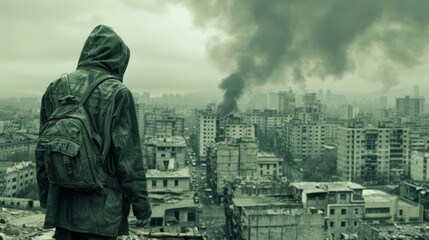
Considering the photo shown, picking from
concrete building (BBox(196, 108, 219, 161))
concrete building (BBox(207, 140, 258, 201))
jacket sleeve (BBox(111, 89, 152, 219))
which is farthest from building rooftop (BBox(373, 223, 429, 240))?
concrete building (BBox(196, 108, 219, 161))

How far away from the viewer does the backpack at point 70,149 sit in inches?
69.5

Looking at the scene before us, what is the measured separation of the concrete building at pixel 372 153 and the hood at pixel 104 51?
28262 millimetres

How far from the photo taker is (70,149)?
5.76ft

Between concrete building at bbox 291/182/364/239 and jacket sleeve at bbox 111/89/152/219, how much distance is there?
14761 millimetres

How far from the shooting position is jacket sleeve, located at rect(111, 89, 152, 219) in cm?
192

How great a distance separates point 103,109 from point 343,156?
1156 inches

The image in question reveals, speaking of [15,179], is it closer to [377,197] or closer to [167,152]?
[167,152]

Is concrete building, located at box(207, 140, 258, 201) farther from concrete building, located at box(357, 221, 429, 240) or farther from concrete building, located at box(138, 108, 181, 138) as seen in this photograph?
concrete building, located at box(138, 108, 181, 138)

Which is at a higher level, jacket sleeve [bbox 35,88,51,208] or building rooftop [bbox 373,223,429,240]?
jacket sleeve [bbox 35,88,51,208]

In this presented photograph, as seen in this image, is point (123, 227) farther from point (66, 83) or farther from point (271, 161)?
point (271, 161)

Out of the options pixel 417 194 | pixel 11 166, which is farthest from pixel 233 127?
pixel 11 166

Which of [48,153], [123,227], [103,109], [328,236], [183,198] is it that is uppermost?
[103,109]

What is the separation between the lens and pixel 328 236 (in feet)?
47.3

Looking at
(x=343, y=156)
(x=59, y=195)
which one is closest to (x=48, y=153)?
(x=59, y=195)
